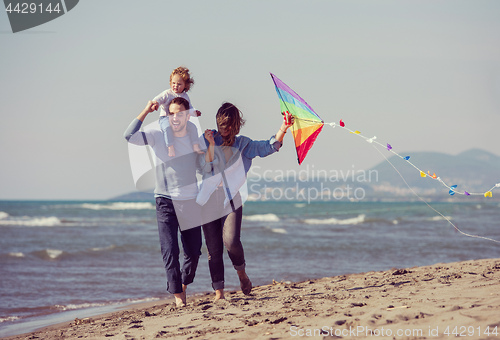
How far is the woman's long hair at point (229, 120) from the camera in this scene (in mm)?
4542

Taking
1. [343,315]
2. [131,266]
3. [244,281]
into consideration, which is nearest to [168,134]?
[244,281]

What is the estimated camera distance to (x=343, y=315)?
367 centimetres

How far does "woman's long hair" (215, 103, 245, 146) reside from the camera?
4542 mm

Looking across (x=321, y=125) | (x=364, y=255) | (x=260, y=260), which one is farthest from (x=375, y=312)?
(x=364, y=255)

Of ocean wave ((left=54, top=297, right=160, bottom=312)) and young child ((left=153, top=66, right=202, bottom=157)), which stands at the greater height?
young child ((left=153, top=66, right=202, bottom=157))

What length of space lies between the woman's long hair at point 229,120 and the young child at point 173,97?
23 centimetres

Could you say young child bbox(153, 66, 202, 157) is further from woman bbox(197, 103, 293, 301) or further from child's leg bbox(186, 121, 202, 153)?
woman bbox(197, 103, 293, 301)

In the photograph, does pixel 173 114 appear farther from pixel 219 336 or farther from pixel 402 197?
pixel 402 197

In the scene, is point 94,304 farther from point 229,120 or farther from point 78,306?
point 229,120

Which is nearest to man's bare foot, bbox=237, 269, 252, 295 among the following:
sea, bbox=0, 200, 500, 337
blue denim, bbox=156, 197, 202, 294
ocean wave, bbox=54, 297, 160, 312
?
blue denim, bbox=156, 197, 202, 294

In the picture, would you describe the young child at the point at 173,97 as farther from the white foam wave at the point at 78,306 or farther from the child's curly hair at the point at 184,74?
the white foam wave at the point at 78,306

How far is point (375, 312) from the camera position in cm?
366

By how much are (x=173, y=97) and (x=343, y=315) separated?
240cm

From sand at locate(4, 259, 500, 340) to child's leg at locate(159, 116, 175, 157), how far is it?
139cm
